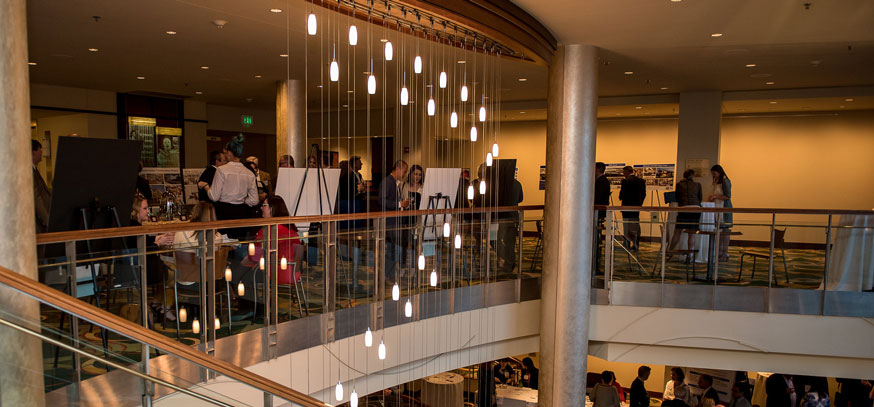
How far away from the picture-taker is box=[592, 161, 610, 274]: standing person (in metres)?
8.73

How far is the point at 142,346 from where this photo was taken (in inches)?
107

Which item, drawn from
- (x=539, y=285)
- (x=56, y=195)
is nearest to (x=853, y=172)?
(x=539, y=285)

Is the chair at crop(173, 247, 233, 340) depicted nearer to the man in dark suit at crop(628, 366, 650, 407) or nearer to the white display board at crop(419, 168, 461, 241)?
the white display board at crop(419, 168, 461, 241)

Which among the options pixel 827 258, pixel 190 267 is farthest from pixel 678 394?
pixel 190 267

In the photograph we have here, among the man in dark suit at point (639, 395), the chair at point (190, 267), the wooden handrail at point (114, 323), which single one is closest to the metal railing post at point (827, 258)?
the man in dark suit at point (639, 395)

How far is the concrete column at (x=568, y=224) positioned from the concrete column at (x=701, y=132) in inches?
181

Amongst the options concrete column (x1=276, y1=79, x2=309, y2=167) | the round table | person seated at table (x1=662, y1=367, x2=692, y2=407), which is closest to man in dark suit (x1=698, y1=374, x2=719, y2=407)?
person seated at table (x1=662, y1=367, x2=692, y2=407)

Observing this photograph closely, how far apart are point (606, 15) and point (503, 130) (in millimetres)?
10473

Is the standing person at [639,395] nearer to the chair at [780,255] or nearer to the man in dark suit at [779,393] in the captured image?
the man in dark suit at [779,393]

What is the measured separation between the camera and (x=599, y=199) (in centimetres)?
927

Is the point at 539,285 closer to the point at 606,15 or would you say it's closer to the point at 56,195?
the point at 606,15

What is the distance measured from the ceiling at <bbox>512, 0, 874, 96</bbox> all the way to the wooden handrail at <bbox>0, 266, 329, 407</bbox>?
4676 millimetres

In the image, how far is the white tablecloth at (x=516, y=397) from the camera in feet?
38.0

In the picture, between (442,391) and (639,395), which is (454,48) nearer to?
(442,391)
